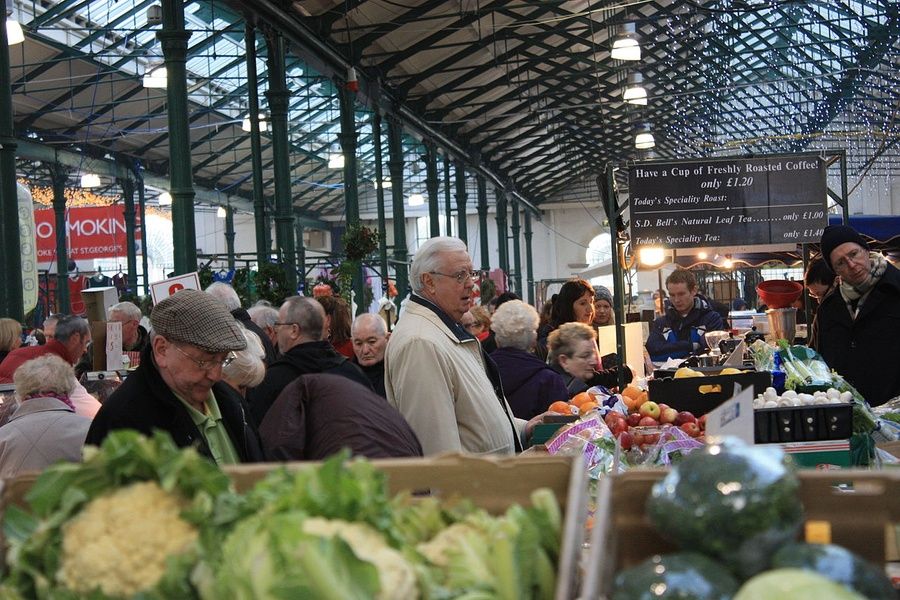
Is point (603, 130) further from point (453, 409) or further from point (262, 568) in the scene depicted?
point (262, 568)

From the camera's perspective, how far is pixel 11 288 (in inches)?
314

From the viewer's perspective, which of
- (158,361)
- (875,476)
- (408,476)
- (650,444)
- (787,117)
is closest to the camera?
(875,476)

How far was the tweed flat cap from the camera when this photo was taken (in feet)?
8.68

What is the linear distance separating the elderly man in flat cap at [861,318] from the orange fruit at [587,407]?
56.8 inches

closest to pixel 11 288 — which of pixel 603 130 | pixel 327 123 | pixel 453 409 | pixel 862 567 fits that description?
pixel 453 409

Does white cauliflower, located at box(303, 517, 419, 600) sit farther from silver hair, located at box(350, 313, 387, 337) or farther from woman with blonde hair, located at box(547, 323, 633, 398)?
woman with blonde hair, located at box(547, 323, 633, 398)

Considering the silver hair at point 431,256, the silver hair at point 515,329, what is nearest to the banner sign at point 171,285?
the silver hair at point 515,329

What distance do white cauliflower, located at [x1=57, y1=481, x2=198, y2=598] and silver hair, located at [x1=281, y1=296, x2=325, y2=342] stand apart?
140 inches

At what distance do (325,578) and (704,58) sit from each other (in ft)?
81.9

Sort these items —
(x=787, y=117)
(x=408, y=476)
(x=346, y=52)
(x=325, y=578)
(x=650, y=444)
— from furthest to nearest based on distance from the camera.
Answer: (x=787, y=117) → (x=346, y=52) → (x=650, y=444) → (x=408, y=476) → (x=325, y=578)

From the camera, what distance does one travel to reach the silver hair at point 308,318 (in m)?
4.86

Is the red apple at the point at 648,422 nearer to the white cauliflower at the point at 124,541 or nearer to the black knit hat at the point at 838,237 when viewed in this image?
the black knit hat at the point at 838,237

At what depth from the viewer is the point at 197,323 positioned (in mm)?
2662

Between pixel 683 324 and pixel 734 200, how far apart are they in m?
2.70
